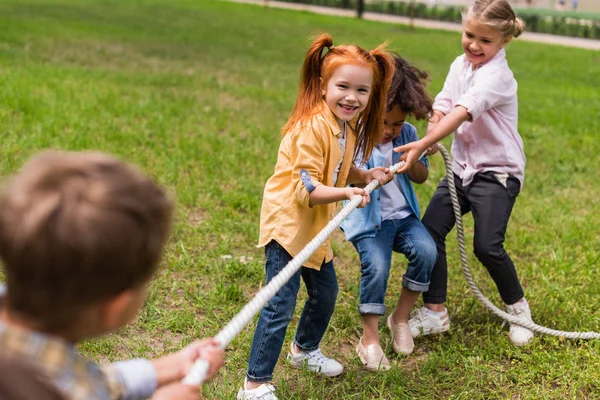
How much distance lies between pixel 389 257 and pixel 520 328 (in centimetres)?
83

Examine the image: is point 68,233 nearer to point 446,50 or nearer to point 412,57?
point 412,57

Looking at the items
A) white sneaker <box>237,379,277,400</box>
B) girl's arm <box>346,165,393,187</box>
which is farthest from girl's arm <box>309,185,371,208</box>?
white sneaker <box>237,379,277,400</box>

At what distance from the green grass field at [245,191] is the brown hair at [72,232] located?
1.82 meters

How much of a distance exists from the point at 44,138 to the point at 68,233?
198 inches

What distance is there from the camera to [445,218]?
3.77 m

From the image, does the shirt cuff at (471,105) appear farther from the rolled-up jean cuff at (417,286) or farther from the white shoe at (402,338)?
the white shoe at (402,338)

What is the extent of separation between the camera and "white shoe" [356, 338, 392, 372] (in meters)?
3.38

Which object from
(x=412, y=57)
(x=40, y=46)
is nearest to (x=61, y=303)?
(x=40, y=46)

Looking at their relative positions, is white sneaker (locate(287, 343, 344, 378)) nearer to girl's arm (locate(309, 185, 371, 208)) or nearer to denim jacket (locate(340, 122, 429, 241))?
denim jacket (locate(340, 122, 429, 241))

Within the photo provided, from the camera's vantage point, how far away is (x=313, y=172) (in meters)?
2.77

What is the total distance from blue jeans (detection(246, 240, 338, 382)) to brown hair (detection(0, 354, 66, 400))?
1614 millimetres

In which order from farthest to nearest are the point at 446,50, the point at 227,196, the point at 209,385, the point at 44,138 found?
the point at 446,50
the point at 44,138
the point at 227,196
the point at 209,385

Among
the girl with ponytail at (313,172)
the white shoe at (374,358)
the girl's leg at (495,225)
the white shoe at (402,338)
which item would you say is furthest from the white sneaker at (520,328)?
the girl with ponytail at (313,172)

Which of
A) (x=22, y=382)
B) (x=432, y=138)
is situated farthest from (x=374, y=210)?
(x=22, y=382)
